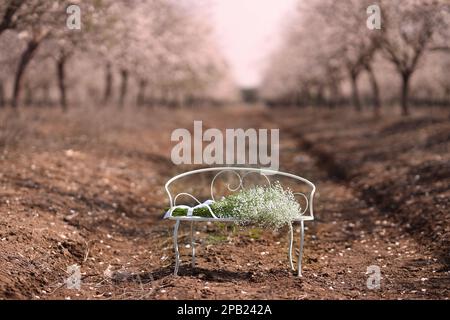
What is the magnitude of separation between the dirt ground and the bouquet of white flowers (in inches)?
30.0

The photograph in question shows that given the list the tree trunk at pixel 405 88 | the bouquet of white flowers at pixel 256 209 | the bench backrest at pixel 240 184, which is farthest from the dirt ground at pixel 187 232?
the tree trunk at pixel 405 88

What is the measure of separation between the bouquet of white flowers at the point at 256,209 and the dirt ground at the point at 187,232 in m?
0.76

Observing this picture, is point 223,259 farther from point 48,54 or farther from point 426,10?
point 48,54

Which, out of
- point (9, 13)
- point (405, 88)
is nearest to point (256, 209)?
point (9, 13)

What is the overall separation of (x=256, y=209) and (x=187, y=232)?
277 cm

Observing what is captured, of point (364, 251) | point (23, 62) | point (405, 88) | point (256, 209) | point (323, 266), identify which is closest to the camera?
point (256, 209)

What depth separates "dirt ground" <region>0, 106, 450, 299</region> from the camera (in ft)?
21.8

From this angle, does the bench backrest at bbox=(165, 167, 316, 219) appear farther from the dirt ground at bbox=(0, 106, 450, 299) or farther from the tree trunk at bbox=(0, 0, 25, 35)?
the tree trunk at bbox=(0, 0, 25, 35)

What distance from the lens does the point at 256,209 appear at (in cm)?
686

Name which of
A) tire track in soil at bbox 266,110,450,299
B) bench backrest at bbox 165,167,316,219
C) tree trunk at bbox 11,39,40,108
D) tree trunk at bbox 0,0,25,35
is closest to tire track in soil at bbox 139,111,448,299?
tire track in soil at bbox 266,110,450,299

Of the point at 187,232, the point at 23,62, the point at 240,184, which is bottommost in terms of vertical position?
the point at 187,232

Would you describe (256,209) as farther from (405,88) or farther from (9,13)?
(405,88)

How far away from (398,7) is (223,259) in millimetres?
15830
